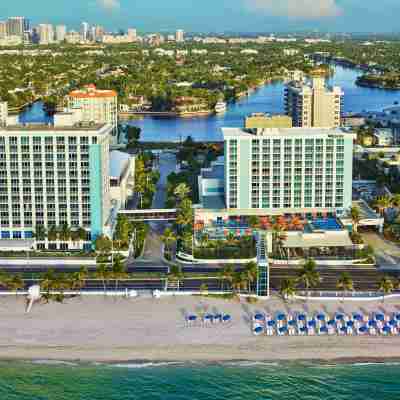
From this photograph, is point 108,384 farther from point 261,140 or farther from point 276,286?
point 261,140

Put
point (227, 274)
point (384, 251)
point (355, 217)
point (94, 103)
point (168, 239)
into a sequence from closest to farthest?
1. point (227, 274)
2. point (384, 251)
3. point (168, 239)
4. point (355, 217)
5. point (94, 103)

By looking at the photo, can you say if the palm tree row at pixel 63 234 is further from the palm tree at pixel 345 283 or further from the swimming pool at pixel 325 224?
the palm tree at pixel 345 283

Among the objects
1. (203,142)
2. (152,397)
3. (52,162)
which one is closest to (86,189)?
(52,162)

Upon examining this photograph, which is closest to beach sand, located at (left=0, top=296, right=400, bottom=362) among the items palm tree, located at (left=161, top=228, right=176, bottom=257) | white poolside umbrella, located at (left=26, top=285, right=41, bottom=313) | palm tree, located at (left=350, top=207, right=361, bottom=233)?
white poolside umbrella, located at (left=26, top=285, right=41, bottom=313)

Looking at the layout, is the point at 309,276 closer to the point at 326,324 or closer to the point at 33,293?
the point at 326,324

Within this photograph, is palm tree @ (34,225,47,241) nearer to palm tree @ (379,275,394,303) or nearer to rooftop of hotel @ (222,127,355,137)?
rooftop of hotel @ (222,127,355,137)

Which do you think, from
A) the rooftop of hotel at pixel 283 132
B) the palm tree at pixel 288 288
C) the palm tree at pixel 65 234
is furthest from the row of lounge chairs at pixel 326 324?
the rooftop of hotel at pixel 283 132

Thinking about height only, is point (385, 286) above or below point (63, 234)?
below

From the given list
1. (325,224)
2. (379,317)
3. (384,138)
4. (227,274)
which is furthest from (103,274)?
(384,138)
